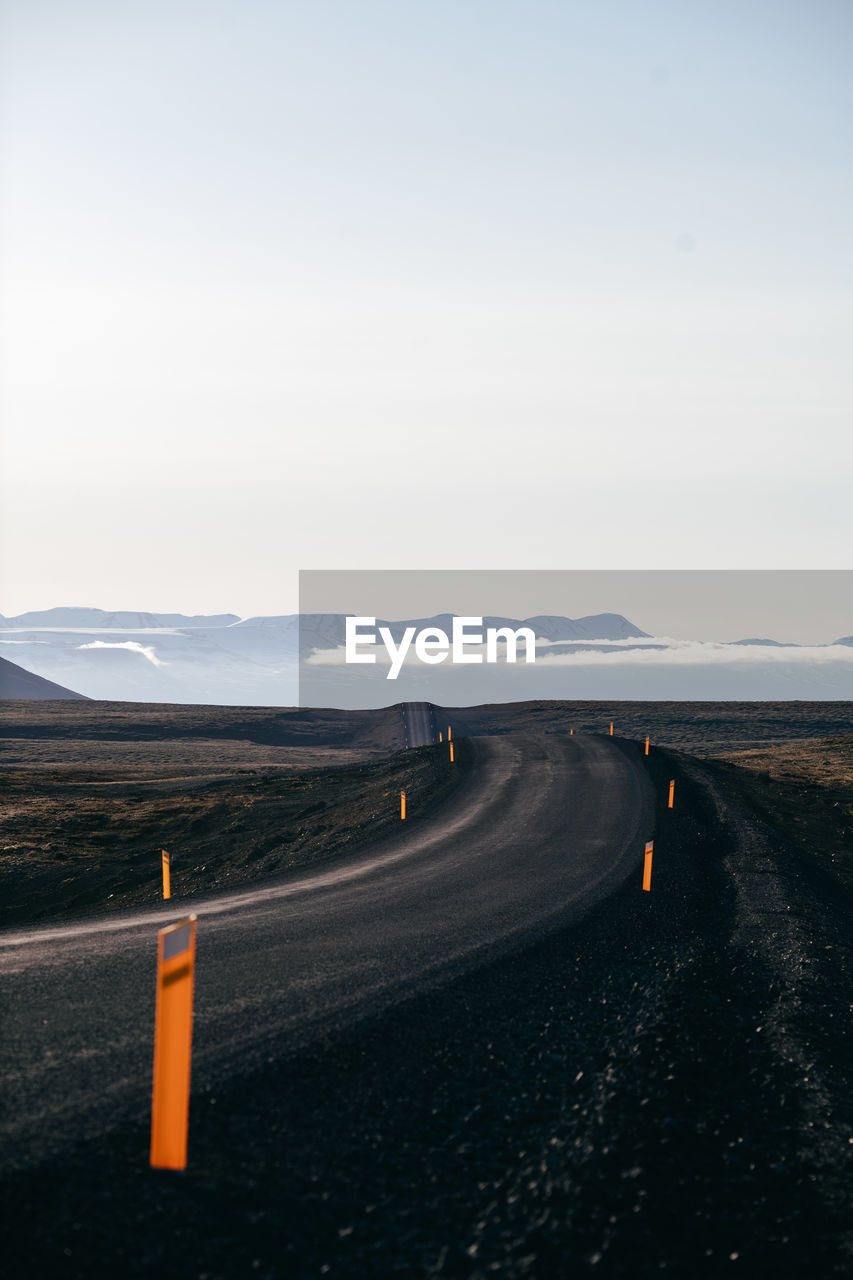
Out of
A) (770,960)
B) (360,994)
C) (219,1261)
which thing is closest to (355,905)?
(360,994)

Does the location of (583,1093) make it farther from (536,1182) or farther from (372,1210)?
(372,1210)

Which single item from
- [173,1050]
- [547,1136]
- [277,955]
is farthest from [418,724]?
[173,1050]

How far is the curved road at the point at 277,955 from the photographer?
20.6ft

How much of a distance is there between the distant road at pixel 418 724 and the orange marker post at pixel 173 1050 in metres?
62.9

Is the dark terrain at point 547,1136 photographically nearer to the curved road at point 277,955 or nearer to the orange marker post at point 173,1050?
the orange marker post at point 173,1050

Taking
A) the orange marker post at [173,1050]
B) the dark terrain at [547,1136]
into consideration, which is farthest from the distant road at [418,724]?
the orange marker post at [173,1050]

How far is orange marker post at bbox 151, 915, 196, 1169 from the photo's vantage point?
15.9 feet

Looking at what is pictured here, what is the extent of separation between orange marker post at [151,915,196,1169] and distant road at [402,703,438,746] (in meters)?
62.9

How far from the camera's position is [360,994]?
855 centimetres

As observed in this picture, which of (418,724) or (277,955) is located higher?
(277,955)

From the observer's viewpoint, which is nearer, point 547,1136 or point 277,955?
point 547,1136

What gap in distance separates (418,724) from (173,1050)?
273ft

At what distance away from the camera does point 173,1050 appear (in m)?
4.99

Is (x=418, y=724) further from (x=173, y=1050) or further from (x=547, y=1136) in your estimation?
(x=173, y=1050)
